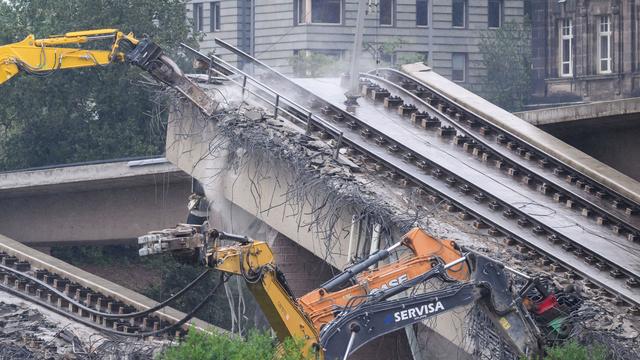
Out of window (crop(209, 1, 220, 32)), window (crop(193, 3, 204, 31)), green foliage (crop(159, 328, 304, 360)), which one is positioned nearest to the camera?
green foliage (crop(159, 328, 304, 360))

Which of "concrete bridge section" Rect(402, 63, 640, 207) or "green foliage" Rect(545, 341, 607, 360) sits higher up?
"concrete bridge section" Rect(402, 63, 640, 207)

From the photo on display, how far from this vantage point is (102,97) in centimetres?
4341

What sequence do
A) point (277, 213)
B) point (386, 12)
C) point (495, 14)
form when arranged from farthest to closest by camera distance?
point (495, 14) → point (386, 12) → point (277, 213)

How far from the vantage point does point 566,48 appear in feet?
221

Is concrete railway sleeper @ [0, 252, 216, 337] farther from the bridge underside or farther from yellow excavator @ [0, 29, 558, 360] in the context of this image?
yellow excavator @ [0, 29, 558, 360]

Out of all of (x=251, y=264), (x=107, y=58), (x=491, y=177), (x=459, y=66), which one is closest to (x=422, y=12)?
(x=459, y=66)

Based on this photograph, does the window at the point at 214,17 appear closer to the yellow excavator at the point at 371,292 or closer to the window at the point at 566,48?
the window at the point at 566,48

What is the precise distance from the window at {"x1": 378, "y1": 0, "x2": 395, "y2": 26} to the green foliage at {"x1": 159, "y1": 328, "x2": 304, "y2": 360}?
55.3 meters

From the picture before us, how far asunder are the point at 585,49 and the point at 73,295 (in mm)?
42063

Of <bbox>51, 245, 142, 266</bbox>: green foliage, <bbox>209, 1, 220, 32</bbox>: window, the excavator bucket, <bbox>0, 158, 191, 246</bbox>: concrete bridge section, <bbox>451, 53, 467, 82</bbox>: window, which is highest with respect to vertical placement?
<bbox>209, 1, 220, 32</bbox>: window

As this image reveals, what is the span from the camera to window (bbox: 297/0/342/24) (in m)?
68.6

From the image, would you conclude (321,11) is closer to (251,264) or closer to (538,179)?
(538,179)

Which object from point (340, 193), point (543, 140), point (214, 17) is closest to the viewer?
point (340, 193)

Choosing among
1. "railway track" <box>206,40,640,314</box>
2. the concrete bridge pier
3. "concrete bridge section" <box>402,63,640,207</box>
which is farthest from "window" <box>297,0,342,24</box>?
the concrete bridge pier
